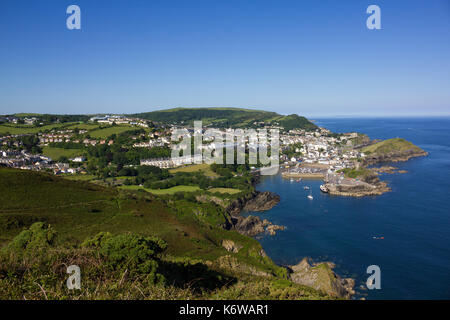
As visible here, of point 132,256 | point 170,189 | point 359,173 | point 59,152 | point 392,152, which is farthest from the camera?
point 392,152

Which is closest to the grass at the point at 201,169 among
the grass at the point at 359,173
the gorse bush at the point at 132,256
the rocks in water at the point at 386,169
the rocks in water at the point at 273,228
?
the rocks in water at the point at 273,228

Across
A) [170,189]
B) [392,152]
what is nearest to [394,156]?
[392,152]

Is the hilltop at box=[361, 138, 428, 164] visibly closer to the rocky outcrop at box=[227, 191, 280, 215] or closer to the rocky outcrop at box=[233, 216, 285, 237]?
the rocky outcrop at box=[227, 191, 280, 215]

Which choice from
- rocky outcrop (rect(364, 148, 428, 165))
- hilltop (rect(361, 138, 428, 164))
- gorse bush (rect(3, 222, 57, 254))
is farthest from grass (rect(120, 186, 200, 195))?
hilltop (rect(361, 138, 428, 164))

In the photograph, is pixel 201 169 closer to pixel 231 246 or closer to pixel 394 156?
pixel 231 246
